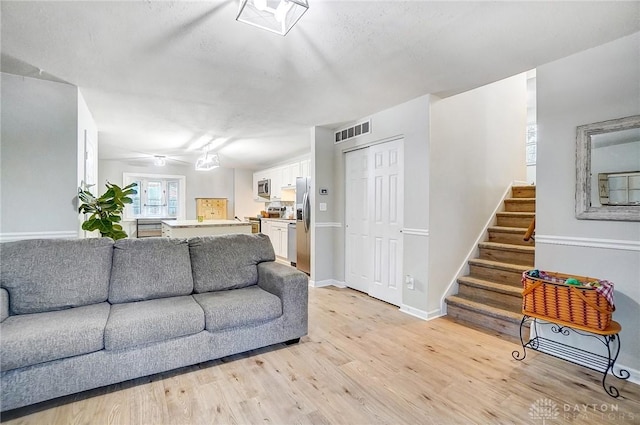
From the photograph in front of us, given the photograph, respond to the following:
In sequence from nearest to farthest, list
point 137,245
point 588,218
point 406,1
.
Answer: point 406,1, point 588,218, point 137,245

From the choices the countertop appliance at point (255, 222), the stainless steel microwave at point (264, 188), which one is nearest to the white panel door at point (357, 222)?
the countertop appliance at point (255, 222)

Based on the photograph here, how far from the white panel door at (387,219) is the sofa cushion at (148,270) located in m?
2.25

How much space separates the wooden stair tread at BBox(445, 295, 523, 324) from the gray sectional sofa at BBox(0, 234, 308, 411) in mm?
1700

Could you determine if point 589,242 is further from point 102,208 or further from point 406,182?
point 102,208

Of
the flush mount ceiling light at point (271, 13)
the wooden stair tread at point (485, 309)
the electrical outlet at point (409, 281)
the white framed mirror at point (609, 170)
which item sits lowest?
Answer: the wooden stair tread at point (485, 309)

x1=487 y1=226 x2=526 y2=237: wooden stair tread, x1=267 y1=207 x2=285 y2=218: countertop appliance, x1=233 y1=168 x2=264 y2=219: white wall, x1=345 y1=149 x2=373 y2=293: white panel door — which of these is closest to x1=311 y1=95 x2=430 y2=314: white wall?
x1=345 y1=149 x2=373 y2=293: white panel door

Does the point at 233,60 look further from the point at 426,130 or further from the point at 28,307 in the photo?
the point at 28,307

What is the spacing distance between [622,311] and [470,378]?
46.3 inches

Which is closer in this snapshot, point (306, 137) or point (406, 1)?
point (406, 1)

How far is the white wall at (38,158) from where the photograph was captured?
2678 millimetres

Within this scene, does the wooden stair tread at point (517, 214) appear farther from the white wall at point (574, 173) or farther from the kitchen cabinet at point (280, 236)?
the kitchen cabinet at point (280, 236)

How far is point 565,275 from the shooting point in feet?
7.80

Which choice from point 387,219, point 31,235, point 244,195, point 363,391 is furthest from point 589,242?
point 244,195

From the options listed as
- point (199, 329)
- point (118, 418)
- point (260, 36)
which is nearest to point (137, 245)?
point (199, 329)
